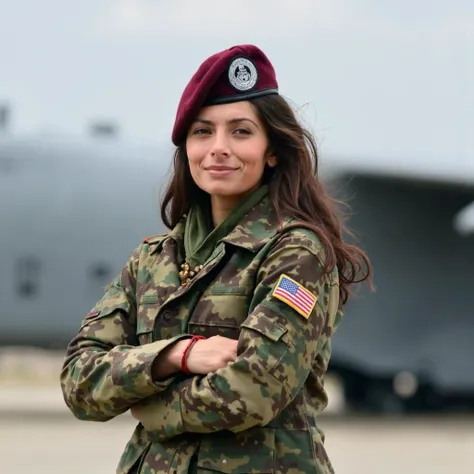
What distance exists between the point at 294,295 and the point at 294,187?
0.38 m

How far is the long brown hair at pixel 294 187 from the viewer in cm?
276

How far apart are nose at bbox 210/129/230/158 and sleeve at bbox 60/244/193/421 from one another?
392 mm

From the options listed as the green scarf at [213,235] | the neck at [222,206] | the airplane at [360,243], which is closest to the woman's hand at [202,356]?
the green scarf at [213,235]

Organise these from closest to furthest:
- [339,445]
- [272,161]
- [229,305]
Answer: [229,305] < [272,161] < [339,445]

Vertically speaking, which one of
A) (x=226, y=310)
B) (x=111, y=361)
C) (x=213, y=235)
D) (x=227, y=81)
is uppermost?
(x=227, y=81)

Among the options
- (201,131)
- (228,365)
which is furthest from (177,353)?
(201,131)

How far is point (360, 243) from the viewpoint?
51.6ft

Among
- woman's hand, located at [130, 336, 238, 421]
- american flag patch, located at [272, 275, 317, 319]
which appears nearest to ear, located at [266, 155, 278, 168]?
american flag patch, located at [272, 275, 317, 319]

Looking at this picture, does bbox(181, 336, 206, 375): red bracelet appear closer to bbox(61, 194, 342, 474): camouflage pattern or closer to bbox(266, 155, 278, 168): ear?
bbox(61, 194, 342, 474): camouflage pattern

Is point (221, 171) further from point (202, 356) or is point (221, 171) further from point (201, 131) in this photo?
point (202, 356)

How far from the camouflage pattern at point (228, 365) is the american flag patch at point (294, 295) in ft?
0.06

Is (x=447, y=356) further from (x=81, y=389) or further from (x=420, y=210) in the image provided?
(x=81, y=389)

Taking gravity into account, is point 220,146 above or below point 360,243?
Answer: above

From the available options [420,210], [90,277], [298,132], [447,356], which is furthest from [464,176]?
[298,132]
